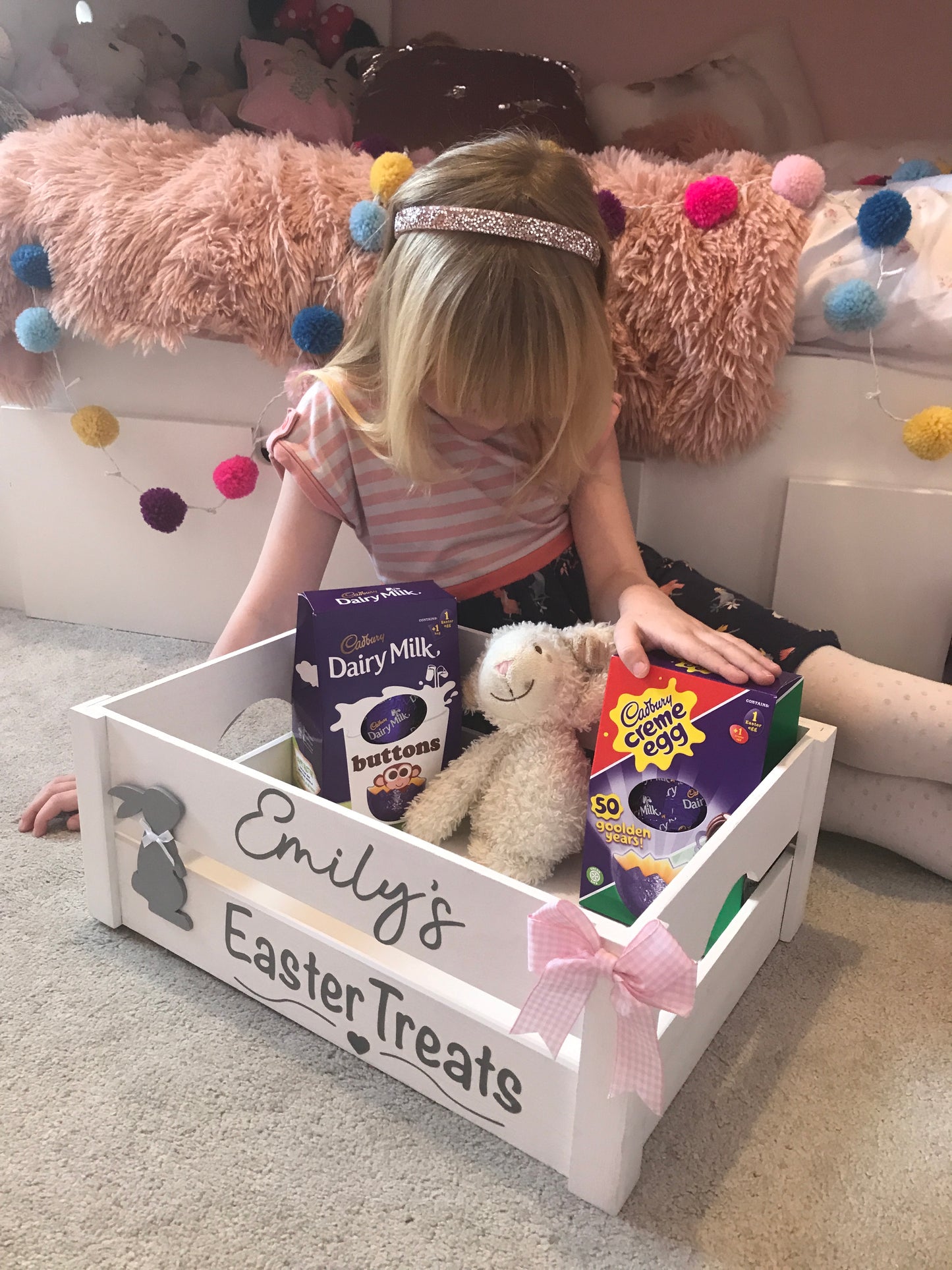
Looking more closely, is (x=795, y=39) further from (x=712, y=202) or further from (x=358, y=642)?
(x=358, y=642)

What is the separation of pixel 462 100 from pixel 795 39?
710 mm

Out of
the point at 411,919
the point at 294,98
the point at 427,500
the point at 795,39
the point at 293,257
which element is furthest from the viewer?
the point at 795,39

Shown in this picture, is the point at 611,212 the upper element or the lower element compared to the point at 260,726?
upper

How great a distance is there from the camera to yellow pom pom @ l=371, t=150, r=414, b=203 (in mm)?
982

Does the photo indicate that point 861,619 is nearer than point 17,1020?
No

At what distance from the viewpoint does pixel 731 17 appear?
1.65 metres

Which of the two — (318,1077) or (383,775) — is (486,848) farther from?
(318,1077)

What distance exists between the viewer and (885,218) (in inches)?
35.1

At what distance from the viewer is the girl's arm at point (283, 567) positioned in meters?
0.90

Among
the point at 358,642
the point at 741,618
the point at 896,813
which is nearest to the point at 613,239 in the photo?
the point at 741,618

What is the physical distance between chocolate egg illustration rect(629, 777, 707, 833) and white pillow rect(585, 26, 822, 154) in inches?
48.3

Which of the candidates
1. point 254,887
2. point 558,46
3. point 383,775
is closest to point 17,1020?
point 254,887

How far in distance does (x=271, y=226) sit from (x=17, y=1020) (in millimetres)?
824

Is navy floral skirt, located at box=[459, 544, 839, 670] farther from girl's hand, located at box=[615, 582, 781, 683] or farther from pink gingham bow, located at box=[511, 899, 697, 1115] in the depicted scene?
pink gingham bow, located at box=[511, 899, 697, 1115]
